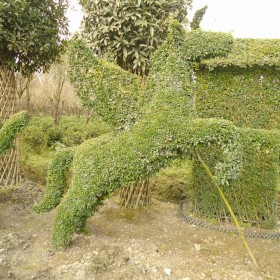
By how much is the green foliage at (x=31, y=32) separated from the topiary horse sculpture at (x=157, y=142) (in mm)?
3260

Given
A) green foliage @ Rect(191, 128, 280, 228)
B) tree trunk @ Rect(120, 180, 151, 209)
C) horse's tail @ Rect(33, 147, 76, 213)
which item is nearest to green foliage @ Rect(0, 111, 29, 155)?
horse's tail @ Rect(33, 147, 76, 213)

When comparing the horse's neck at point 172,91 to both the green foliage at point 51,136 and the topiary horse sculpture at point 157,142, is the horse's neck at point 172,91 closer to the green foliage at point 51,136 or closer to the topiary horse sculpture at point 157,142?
the topiary horse sculpture at point 157,142

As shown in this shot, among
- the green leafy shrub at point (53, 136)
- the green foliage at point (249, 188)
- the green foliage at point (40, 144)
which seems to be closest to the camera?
the green foliage at point (249, 188)

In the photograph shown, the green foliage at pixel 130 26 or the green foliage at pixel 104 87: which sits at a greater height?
the green foliage at pixel 130 26

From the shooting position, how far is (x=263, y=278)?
4.21 metres

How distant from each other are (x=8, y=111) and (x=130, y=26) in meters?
3.90

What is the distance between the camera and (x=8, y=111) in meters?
7.46

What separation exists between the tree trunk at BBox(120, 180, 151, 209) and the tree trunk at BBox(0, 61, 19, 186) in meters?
3.06

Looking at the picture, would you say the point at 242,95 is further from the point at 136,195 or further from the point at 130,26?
the point at 136,195

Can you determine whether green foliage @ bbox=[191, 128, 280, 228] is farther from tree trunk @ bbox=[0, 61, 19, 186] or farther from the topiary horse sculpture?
tree trunk @ bbox=[0, 61, 19, 186]

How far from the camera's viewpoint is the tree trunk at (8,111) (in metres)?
7.30

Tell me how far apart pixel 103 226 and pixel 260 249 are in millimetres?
2877

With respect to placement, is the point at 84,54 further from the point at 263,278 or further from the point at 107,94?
the point at 263,278

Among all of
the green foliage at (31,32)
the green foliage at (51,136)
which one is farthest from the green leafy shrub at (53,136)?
the green foliage at (31,32)
